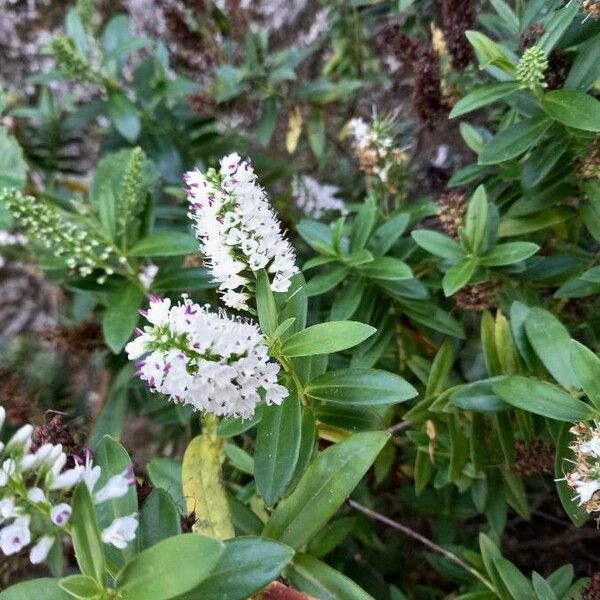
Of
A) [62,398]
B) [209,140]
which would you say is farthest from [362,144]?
[62,398]

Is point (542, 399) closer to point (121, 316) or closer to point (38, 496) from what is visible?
point (38, 496)

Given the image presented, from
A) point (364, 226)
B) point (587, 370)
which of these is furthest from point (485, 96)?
point (587, 370)

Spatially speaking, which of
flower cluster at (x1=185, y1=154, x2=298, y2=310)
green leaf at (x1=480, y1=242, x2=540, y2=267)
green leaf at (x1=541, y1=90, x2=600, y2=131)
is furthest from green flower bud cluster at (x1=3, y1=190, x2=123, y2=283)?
green leaf at (x1=541, y1=90, x2=600, y2=131)

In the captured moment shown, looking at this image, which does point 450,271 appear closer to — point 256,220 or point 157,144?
point 256,220

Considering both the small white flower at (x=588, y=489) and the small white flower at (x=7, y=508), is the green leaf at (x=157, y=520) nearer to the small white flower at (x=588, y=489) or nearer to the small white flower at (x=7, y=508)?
the small white flower at (x=7, y=508)

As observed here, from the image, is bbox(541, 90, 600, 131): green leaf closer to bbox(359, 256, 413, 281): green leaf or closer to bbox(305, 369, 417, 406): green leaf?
bbox(359, 256, 413, 281): green leaf

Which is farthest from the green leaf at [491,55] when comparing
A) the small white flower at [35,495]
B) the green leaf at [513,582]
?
the small white flower at [35,495]
